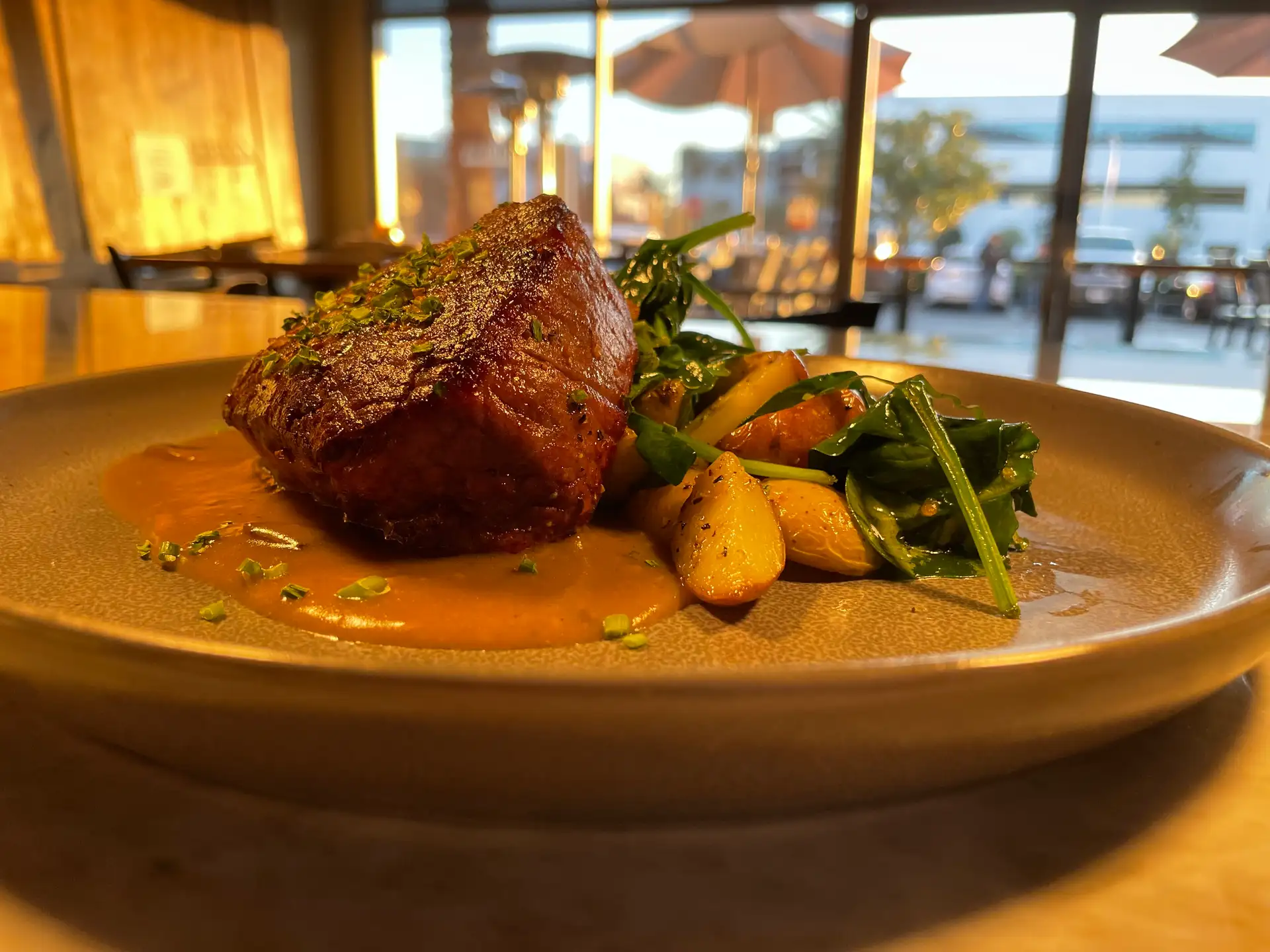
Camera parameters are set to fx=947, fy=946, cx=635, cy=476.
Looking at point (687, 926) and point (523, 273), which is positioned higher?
point (523, 273)

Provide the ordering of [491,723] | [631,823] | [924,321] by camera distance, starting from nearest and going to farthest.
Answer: [491,723]
[631,823]
[924,321]

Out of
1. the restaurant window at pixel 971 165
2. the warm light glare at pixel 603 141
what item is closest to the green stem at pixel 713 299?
the restaurant window at pixel 971 165

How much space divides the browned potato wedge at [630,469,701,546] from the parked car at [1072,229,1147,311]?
911cm

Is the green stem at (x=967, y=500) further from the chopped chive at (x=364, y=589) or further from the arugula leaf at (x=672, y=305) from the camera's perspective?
the chopped chive at (x=364, y=589)

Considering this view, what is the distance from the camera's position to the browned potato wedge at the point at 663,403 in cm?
146

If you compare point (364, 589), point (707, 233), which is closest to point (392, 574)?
point (364, 589)

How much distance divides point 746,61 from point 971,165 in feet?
8.44

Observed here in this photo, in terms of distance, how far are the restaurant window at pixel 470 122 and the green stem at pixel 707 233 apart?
8.42 m

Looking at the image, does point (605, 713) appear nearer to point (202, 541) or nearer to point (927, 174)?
point (202, 541)

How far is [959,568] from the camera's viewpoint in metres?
1.17

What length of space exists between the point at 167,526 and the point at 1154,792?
1136 mm

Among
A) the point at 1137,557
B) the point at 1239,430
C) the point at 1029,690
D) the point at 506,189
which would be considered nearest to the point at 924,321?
the point at 506,189

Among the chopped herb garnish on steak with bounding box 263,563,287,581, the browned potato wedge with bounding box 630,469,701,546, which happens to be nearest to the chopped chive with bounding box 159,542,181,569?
the chopped herb garnish on steak with bounding box 263,563,287,581

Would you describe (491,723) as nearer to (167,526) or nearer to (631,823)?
(631,823)
